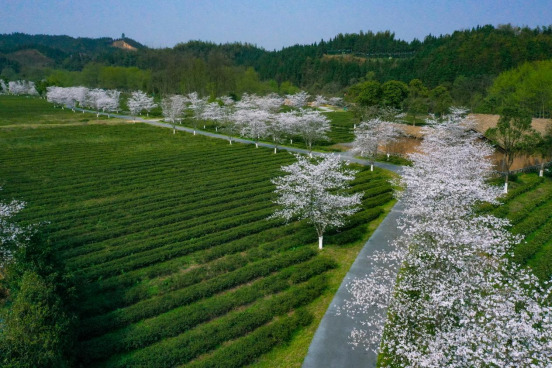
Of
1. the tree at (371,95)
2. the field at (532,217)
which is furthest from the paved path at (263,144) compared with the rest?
the tree at (371,95)

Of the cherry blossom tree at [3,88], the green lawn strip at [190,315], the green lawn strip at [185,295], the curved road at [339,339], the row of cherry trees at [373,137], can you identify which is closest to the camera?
the curved road at [339,339]

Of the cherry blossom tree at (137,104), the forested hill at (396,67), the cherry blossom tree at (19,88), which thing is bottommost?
the cherry blossom tree at (137,104)

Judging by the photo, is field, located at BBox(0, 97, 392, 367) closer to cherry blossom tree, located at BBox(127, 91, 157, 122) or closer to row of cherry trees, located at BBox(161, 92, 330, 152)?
row of cherry trees, located at BBox(161, 92, 330, 152)

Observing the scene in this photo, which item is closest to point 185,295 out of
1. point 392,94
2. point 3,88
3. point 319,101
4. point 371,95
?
point 371,95

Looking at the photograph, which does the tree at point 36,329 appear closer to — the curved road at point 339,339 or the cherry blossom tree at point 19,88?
the curved road at point 339,339

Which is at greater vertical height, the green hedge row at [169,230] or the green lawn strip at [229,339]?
the green hedge row at [169,230]

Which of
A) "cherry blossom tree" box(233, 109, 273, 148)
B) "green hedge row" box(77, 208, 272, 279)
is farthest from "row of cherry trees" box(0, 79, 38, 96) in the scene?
"green hedge row" box(77, 208, 272, 279)
